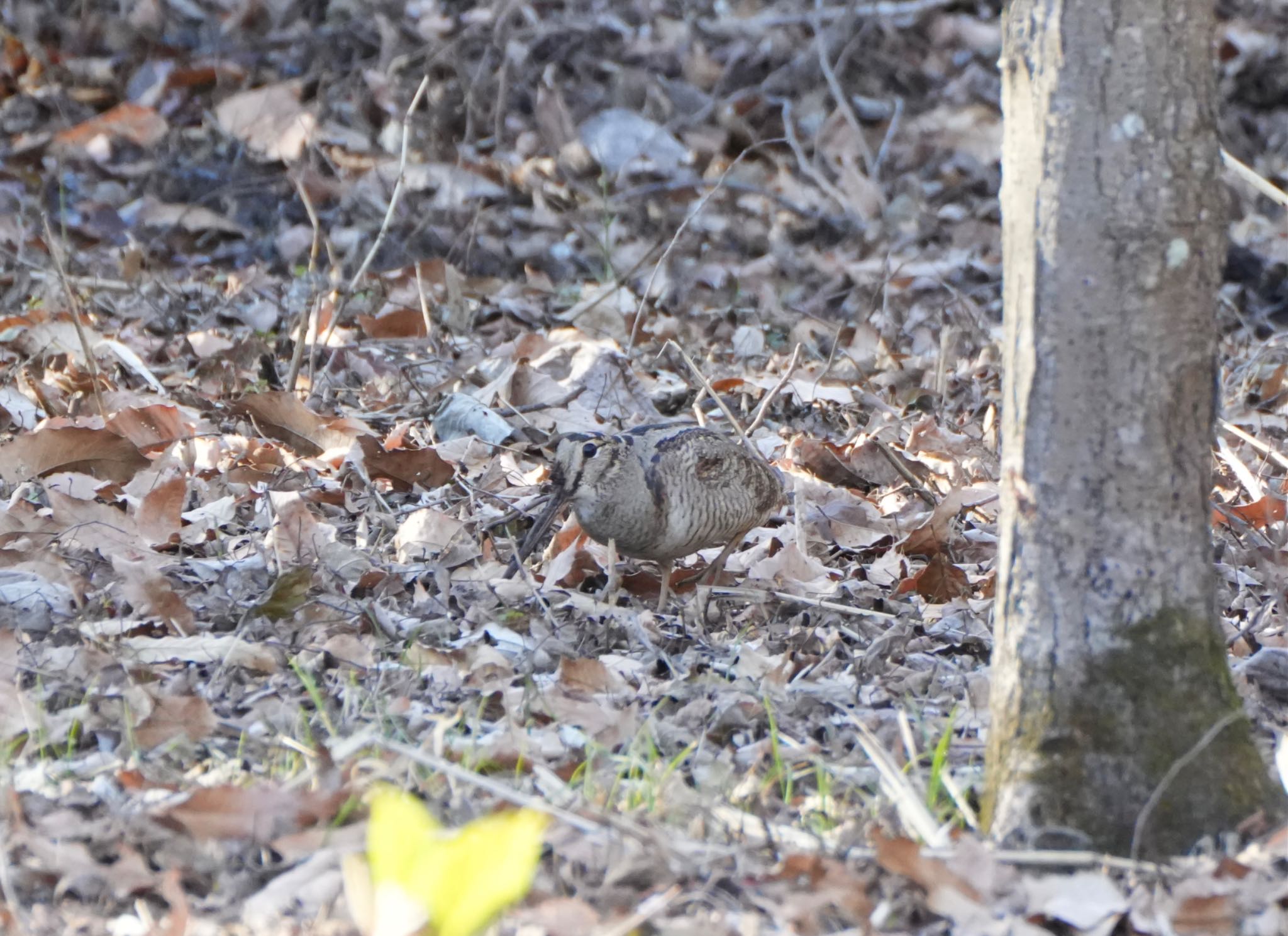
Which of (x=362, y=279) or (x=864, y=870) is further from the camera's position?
(x=362, y=279)

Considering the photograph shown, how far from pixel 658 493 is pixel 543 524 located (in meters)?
0.33

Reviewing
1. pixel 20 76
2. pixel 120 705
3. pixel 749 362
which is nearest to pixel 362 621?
pixel 120 705

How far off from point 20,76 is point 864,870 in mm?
8008

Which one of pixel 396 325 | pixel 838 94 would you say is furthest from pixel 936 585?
pixel 838 94

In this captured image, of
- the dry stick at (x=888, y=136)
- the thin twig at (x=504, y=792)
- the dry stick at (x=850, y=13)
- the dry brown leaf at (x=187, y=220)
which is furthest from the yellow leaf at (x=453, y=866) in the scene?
the dry stick at (x=850, y=13)

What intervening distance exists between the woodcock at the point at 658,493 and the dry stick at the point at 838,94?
4.74 m

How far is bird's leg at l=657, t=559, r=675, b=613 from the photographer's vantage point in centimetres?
451

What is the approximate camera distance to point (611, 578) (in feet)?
14.6

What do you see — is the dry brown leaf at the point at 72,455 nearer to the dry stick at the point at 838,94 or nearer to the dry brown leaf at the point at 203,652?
the dry brown leaf at the point at 203,652

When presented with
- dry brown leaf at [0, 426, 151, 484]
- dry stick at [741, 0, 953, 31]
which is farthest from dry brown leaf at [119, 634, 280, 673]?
dry stick at [741, 0, 953, 31]

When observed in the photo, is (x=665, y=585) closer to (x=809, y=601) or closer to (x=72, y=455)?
(x=809, y=601)

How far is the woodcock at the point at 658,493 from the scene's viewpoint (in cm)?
441

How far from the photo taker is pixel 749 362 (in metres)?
6.82

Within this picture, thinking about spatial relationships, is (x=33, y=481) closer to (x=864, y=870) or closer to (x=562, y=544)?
(x=562, y=544)
